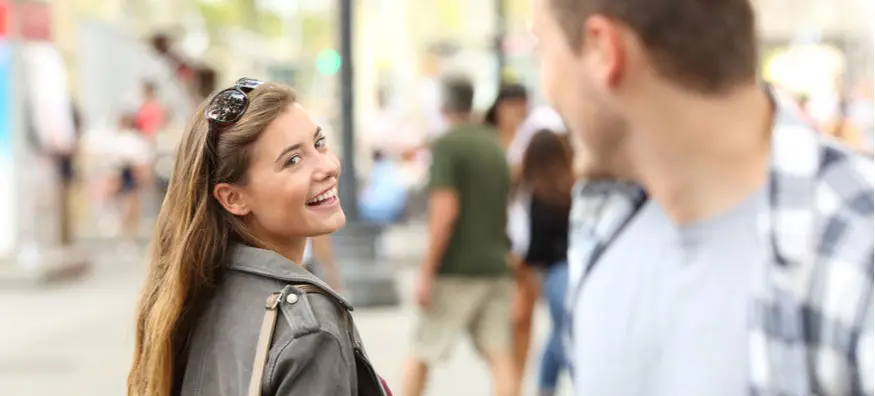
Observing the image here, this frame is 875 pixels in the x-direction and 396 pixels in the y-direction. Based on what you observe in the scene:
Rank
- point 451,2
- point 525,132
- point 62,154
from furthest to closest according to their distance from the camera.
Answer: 1. point 451,2
2. point 62,154
3. point 525,132

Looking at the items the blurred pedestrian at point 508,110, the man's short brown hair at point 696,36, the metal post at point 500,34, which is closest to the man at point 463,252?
the blurred pedestrian at point 508,110

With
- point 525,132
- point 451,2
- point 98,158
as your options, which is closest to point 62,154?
point 98,158

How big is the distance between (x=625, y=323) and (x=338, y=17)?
998cm

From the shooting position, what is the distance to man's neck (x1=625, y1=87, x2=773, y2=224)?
1675 millimetres

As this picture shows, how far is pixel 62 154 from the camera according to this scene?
13.5m

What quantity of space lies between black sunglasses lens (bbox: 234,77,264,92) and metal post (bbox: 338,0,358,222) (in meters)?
9.48

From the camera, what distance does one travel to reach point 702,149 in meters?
1.72

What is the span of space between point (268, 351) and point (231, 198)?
24 centimetres

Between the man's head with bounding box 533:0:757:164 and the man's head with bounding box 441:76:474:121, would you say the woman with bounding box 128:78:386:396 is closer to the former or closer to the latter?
the man's head with bounding box 533:0:757:164

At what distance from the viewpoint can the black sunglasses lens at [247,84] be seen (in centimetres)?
187

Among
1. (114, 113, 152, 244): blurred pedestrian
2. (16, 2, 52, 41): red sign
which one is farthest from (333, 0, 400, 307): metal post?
(114, 113, 152, 244): blurred pedestrian

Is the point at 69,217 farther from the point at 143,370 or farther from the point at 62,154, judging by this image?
the point at 143,370

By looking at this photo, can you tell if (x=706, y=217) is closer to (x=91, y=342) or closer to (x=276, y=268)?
(x=276, y=268)

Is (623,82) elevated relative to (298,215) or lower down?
elevated
